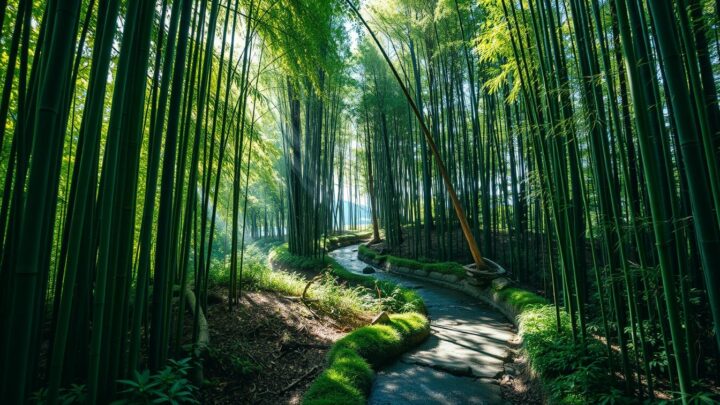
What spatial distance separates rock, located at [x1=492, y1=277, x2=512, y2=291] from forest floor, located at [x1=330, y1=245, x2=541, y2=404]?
0.80 m

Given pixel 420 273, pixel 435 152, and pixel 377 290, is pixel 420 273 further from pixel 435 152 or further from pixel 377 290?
pixel 435 152

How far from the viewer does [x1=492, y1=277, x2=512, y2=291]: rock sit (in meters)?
5.30

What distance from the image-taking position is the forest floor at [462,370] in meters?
2.51

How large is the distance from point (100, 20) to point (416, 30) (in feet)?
22.9

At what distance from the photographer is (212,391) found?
7.24 ft

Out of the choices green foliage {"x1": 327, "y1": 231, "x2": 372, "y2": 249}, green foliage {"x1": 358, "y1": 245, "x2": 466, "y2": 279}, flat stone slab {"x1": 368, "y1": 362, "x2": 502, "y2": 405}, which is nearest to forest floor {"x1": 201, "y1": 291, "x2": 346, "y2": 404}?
flat stone slab {"x1": 368, "y1": 362, "x2": 502, "y2": 405}

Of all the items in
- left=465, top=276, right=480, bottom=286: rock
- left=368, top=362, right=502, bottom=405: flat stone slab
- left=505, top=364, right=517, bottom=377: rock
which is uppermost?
left=465, top=276, right=480, bottom=286: rock

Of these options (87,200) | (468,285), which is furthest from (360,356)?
(468,285)

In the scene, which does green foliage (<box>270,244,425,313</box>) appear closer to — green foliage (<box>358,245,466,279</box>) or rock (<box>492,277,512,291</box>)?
rock (<box>492,277,512,291</box>)

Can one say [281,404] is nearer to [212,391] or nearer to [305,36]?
[212,391]

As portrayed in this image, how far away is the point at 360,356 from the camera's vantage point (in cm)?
292

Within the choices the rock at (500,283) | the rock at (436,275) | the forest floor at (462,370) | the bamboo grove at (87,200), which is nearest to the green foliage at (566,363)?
the forest floor at (462,370)

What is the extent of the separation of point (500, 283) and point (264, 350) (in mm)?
3893

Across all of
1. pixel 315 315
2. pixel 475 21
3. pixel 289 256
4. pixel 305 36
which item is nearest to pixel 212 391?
pixel 315 315
